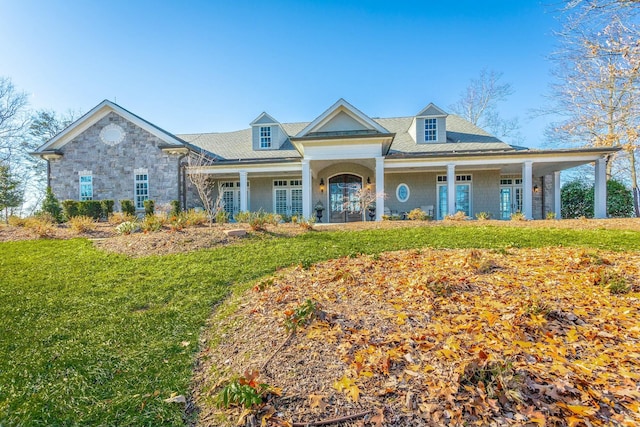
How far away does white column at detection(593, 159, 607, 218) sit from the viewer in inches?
506

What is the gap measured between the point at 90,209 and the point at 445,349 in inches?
583

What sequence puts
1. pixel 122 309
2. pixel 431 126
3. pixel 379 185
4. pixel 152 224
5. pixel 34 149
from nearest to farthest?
pixel 122 309
pixel 152 224
pixel 379 185
pixel 431 126
pixel 34 149

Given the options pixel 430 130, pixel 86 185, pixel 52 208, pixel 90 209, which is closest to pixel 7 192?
pixel 86 185

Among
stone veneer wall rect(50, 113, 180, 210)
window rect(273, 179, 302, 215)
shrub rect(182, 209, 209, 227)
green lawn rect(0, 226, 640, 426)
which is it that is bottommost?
green lawn rect(0, 226, 640, 426)

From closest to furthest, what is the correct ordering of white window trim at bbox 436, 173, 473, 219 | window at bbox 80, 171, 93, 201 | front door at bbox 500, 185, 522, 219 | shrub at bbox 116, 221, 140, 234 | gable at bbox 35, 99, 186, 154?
1. shrub at bbox 116, 221, 140, 234
2. gable at bbox 35, 99, 186, 154
3. window at bbox 80, 171, 93, 201
4. white window trim at bbox 436, 173, 473, 219
5. front door at bbox 500, 185, 522, 219

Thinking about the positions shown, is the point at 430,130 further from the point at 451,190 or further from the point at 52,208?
the point at 52,208

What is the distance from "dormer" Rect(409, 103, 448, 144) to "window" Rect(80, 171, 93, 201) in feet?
53.3

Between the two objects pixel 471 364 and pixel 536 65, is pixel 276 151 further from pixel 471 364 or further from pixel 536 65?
pixel 471 364

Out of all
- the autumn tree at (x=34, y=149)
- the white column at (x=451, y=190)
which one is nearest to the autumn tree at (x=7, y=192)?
the autumn tree at (x=34, y=149)

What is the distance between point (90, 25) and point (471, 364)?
43.7 ft

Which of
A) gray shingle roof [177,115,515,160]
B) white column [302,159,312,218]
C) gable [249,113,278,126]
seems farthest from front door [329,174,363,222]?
gable [249,113,278,126]

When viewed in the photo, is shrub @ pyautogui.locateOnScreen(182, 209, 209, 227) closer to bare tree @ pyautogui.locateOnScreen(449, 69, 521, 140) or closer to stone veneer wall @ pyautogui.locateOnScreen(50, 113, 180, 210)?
stone veneer wall @ pyautogui.locateOnScreen(50, 113, 180, 210)

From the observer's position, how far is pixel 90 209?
12828 millimetres

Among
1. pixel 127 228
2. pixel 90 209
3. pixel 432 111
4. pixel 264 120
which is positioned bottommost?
pixel 127 228
